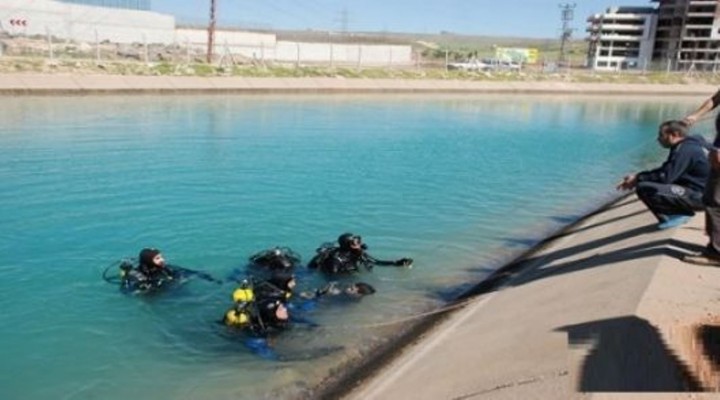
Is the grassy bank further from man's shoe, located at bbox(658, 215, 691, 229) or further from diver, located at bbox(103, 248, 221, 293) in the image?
man's shoe, located at bbox(658, 215, 691, 229)

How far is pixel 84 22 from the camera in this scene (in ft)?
294

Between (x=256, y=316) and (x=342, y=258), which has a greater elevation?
(x=342, y=258)

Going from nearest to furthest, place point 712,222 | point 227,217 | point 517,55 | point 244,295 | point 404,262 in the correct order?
point 712,222 → point 244,295 → point 404,262 → point 227,217 → point 517,55

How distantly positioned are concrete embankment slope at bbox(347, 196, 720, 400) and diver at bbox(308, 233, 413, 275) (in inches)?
106

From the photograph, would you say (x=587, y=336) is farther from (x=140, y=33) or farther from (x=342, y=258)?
(x=140, y=33)

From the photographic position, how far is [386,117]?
4081 centimetres

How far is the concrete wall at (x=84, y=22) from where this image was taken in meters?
82.1

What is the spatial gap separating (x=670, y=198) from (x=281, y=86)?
48128 mm

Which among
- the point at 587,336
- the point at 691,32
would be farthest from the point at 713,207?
the point at 691,32

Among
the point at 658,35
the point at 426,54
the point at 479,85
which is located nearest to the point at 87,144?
the point at 479,85

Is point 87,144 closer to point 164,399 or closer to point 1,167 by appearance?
point 1,167

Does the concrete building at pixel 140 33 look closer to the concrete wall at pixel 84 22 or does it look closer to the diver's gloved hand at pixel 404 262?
the concrete wall at pixel 84 22

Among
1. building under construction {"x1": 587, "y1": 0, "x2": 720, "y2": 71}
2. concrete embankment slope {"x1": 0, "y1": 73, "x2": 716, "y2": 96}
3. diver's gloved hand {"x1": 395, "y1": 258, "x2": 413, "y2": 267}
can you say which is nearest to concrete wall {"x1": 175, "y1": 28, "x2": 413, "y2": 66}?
concrete embankment slope {"x1": 0, "y1": 73, "x2": 716, "y2": 96}

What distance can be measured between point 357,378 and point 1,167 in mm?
16102
